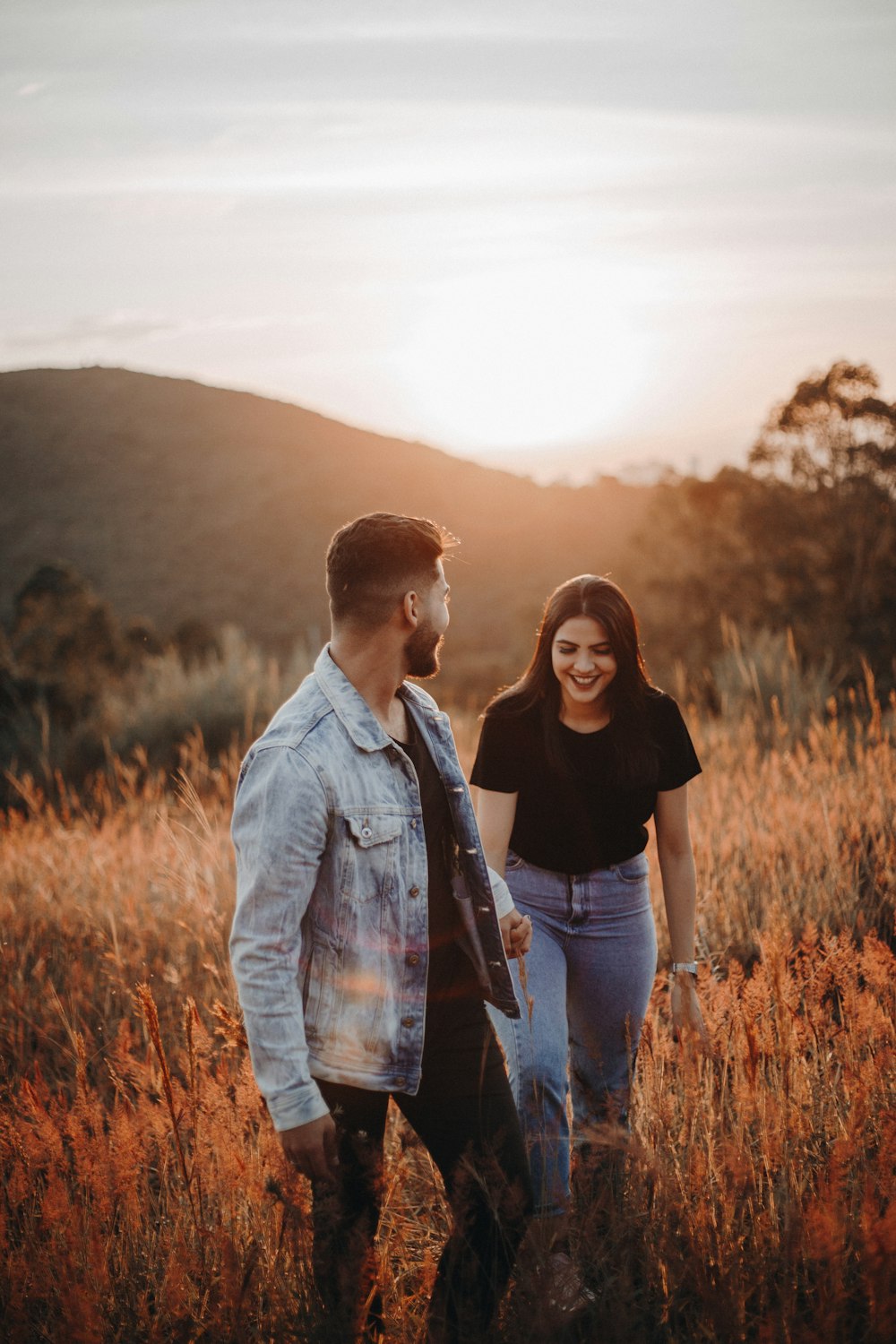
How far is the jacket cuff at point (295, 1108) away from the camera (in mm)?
Answer: 1771

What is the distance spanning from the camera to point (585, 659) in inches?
118

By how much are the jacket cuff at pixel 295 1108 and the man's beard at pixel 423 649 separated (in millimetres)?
899

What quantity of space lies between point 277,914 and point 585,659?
147cm

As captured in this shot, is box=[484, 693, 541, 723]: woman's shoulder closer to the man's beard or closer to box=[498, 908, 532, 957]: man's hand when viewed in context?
box=[498, 908, 532, 957]: man's hand

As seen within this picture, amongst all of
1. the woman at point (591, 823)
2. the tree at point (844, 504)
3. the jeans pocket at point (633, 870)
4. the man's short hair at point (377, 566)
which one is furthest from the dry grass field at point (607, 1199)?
the tree at point (844, 504)

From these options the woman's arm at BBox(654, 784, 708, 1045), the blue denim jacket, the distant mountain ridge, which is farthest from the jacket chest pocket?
the distant mountain ridge

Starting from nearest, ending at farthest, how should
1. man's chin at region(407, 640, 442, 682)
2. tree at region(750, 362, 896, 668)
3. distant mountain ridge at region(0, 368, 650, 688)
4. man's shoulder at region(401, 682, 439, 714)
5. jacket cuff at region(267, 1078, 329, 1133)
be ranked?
jacket cuff at region(267, 1078, 329, 1133) < man's chin at region(407, 640, 442, 682) < man's shoulder at region(401, 682, 439, 714) < tree at region(750, 362, 896, 668) < distant mountain ridge at region(0, 368, 650, 688)

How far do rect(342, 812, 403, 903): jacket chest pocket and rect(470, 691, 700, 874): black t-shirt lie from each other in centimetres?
95

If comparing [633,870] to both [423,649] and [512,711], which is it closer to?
[512,711]

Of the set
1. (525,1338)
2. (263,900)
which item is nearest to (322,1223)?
(525,1338)

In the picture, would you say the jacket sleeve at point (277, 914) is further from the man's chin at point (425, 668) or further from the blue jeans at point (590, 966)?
the blue jeans at point (590, 966)

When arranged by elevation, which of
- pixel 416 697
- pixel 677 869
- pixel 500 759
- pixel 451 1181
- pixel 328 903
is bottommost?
pixel 451 1181

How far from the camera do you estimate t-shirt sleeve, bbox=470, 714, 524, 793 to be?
9.80 ft

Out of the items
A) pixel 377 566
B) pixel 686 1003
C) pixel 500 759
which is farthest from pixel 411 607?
pixel 686 1003
